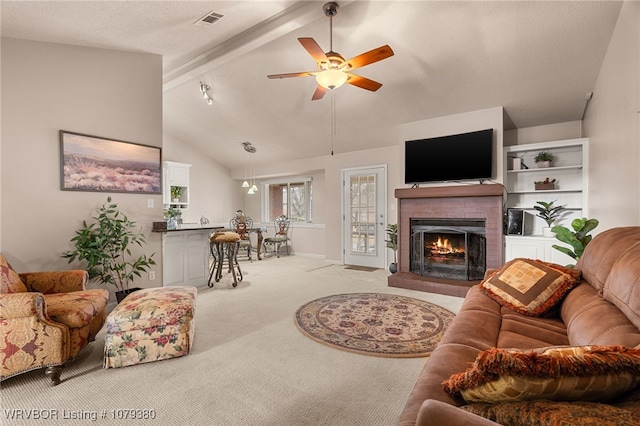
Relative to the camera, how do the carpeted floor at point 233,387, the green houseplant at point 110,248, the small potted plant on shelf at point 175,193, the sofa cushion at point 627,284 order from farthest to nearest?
1. the small potted plant on shelf at point 175,193
2. the green houseplant at point 110,248
3. the carpeted floor at point 233,387
4. the sofa cushion at point 627,284

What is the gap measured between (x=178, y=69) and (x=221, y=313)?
351 cm

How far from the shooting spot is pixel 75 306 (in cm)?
216

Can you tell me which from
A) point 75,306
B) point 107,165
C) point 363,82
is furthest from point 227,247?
point 363,82

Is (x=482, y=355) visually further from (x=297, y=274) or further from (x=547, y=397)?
(x=297, y=274)

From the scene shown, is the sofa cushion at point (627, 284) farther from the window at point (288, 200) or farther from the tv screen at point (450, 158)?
the window at point (288, 200)

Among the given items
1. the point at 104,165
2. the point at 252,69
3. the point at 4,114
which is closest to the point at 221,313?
the point at 104,165

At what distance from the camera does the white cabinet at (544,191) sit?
401 cm

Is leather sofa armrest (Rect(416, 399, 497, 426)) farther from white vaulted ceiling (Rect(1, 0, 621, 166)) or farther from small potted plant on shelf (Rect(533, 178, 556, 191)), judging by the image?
small potted plant on shelf (Rect(533, 178, 556, 191))

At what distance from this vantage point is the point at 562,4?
2.75 meters

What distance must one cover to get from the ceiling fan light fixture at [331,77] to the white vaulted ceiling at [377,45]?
0.75 m

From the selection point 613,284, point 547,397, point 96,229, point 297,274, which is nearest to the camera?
point 547,397

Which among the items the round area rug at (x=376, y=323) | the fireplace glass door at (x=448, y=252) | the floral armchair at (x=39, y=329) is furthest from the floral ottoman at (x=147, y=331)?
the fireplace glass door at (x=448, y=252)

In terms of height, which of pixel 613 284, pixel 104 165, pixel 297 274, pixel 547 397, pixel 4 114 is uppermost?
pixel 4 114

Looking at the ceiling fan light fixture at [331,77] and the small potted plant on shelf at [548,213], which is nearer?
the ceiling fan light fixture at [331,77]
